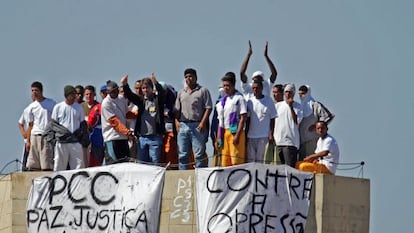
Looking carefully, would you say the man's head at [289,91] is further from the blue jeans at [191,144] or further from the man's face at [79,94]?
the man's face at [79,94]

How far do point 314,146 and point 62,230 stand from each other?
5039 millimetres

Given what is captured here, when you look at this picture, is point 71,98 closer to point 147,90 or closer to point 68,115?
point 68,115

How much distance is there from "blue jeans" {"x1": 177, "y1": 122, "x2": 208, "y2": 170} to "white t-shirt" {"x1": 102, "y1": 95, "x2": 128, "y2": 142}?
1291 mm

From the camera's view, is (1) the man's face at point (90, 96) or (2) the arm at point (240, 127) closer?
(2) the arm at point (240, 127)

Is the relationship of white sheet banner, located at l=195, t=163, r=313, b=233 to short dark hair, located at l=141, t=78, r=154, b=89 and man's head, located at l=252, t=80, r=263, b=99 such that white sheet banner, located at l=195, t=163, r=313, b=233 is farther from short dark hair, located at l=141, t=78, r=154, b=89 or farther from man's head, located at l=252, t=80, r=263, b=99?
short dark hair, located at l=141, t=78, r=154, b=89

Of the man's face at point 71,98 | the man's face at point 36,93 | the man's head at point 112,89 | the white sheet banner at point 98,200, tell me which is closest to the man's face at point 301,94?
the white sheet banner at point 98,200

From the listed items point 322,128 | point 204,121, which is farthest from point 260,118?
point 322,128

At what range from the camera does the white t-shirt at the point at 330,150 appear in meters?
28.5

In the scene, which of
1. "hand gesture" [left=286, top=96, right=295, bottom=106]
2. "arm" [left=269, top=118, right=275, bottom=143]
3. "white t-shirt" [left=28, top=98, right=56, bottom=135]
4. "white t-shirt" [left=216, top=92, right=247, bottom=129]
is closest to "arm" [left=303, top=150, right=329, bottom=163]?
"arm" [left=269, top=118, right=275, bottom=143]

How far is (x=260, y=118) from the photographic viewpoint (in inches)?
1115

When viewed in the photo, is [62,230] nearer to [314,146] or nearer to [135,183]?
[135,183]

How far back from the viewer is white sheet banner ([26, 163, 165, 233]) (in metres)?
28.6

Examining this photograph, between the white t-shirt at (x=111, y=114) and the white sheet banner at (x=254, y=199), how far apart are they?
7.07ft

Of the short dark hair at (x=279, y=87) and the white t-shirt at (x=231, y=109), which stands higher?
the short dark hair at (x=279, y=87)
